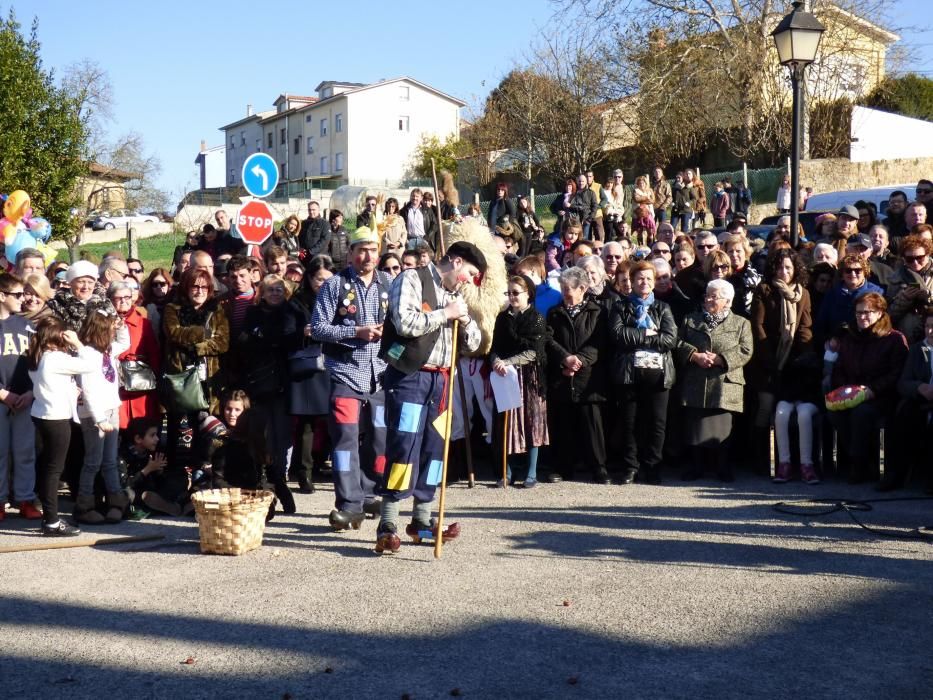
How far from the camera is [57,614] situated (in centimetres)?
582

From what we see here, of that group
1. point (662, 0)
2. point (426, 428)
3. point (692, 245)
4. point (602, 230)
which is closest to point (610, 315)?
point (692, 245)

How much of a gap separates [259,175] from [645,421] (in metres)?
6.46

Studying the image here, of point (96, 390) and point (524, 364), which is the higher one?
point (524, 364)

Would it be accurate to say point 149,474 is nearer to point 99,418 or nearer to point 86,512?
point 86,512

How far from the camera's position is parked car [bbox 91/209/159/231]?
2090 inches

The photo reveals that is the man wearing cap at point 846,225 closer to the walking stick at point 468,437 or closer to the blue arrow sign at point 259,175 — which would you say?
the walking stick at point 468,437

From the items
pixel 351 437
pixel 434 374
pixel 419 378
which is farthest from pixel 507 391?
pixel 419 378

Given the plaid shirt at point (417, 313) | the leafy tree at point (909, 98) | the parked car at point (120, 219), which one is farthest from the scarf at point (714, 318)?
the parked car at point (120, 219)

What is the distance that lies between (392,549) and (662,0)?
30.9m

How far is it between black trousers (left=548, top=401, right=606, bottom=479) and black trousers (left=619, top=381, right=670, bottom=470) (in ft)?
0.75

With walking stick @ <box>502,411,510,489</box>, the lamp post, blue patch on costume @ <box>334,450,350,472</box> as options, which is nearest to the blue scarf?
walking stick @ <box>502,411,510,489</box>

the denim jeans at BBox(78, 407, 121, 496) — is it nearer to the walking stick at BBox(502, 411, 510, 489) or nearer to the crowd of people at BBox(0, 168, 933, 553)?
the crowd of people at BBox(0, 168, 933, 553)

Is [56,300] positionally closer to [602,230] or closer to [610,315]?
[610,315]

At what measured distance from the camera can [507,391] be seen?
9734 millimetres
